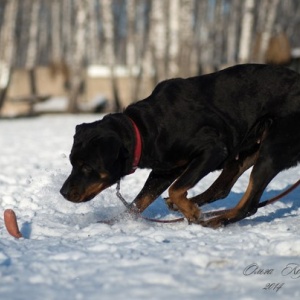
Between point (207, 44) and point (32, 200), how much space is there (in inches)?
1386

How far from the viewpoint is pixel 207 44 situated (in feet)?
131

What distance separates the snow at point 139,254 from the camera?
2996 mm

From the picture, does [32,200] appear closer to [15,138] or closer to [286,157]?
[286,157]

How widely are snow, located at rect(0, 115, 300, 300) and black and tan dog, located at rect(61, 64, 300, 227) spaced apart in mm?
297

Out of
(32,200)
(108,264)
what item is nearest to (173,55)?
(32,200)

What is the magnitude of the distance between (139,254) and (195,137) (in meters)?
1.26

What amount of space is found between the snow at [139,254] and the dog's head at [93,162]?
10.5 inches

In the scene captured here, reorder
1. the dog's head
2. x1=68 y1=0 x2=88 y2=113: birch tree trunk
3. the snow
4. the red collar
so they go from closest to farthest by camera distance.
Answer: the snow
the dog's head
the red collar
x1=68 y1=0 x2=88 y2=113: birch tree trunk

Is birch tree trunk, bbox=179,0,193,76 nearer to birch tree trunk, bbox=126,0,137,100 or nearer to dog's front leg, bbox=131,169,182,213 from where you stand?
birch tree trunk, bbox=126,0,137,100

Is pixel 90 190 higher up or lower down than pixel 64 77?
higher up

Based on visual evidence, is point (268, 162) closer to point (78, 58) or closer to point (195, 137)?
point (195, 137)

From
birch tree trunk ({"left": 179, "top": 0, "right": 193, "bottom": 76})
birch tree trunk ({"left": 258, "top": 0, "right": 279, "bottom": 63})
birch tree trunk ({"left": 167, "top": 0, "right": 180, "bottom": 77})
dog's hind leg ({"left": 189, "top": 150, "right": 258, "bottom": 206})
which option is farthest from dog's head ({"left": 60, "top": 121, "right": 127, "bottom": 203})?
birch tree trunk ({"left": 258, "top": 0, "right": 279, "bottom": 63})

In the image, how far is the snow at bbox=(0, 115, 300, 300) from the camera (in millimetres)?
2996
